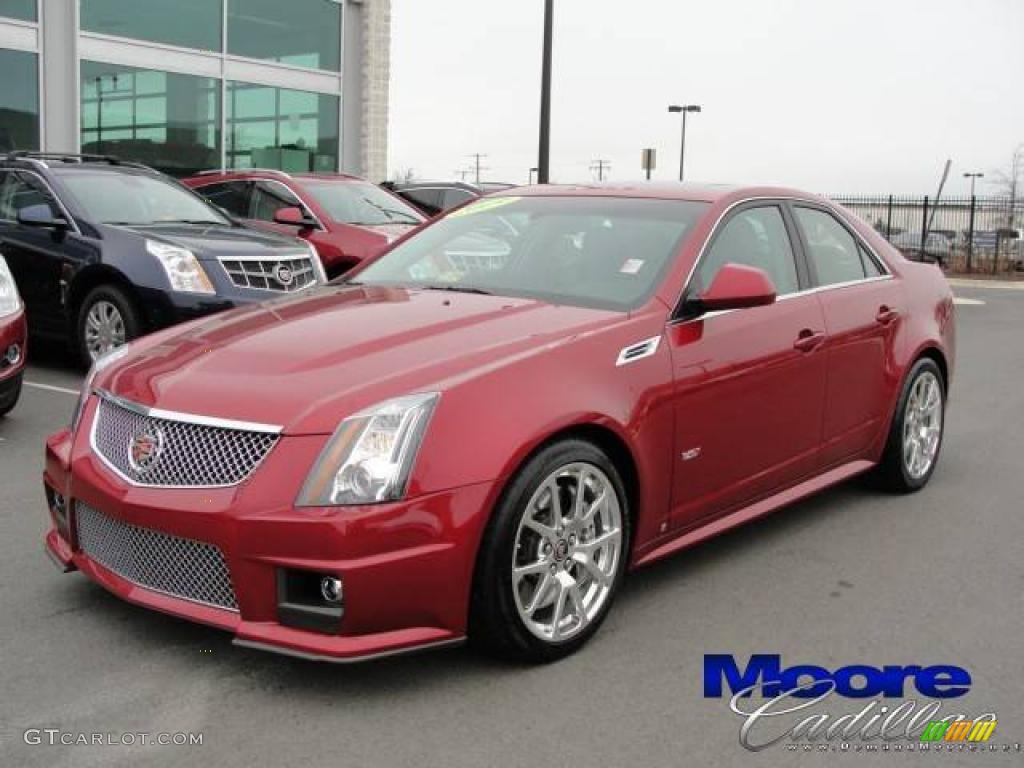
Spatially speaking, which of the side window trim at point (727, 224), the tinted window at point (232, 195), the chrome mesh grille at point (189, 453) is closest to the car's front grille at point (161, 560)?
the chrome mesh grille at point (189, 453)

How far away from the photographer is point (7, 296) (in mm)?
6711

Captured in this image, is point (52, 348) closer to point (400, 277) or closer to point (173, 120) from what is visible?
point (400, 277)

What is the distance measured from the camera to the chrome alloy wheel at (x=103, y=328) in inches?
335

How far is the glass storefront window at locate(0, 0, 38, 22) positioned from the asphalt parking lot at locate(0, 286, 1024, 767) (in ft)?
41.9

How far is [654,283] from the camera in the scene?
4398 mm

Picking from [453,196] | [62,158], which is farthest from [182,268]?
[453,196]

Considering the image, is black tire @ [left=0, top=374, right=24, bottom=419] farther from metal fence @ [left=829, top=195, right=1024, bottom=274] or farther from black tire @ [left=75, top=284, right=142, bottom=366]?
metal fence @ [left=829, top=195, right=1024, bottom=274]

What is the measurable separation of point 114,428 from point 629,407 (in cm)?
169

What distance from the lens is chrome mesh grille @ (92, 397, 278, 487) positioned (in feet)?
11.0

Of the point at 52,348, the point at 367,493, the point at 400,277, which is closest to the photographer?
the point at 367,493

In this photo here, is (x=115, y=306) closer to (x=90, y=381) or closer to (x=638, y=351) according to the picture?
(x=90, y=381)

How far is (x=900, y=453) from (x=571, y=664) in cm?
284

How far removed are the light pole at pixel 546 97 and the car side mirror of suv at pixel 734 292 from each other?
1399 cm

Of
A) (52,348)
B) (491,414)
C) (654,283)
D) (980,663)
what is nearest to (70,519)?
(491,414)
